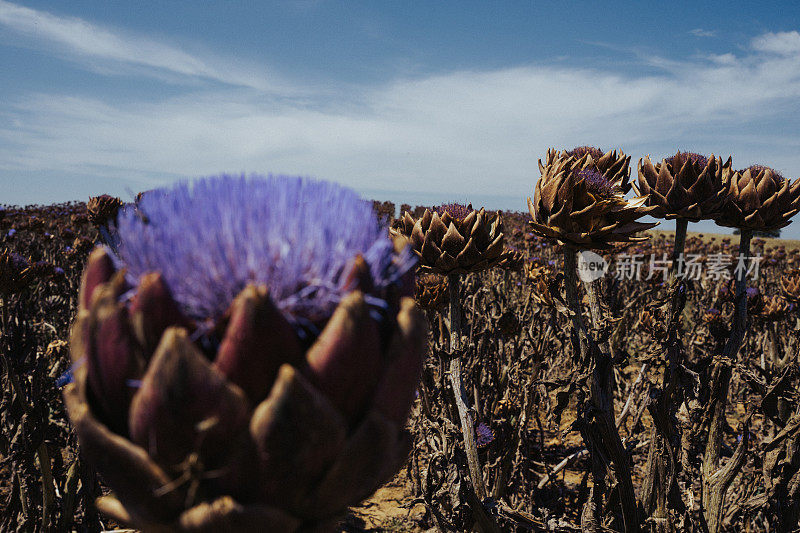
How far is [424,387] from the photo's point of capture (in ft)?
9.68

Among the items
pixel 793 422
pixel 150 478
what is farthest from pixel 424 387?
pixel 150 478

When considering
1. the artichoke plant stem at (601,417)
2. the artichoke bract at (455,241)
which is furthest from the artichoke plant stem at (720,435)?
the artichoke bract at (455,241)

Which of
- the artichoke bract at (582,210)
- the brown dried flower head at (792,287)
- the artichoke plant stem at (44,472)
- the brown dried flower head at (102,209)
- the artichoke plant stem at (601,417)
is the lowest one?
the artichoke plant stem at (44,472)

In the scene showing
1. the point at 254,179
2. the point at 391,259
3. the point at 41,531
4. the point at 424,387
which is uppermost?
the point at 254,179

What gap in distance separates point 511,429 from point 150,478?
8.33 ft

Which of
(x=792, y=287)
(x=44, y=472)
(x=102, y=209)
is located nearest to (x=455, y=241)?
(x=44, y=472)

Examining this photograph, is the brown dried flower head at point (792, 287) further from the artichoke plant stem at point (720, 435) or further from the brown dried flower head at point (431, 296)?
the brown dried flower head at point (431, 296)

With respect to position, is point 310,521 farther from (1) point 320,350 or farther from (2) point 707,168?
(2) point 707,168

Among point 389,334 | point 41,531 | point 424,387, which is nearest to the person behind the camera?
point 389,334

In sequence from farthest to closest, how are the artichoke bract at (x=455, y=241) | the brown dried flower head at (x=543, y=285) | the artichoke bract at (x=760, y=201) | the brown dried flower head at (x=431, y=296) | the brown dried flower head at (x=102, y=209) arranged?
1. the brown dried flower head at (x=102, y=209)
2. the brown dried flower head at (x=431, y=296)
3. the artichoke bract at (x=760, y=201)
4. the brown dried flower head at (x=543, y=285)
5. the artichoke bract at (x=455, y=241)

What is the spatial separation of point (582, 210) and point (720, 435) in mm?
1488

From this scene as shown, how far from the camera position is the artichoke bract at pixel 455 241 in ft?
7.25

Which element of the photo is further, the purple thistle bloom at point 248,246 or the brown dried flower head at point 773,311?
the brown dried flower head at point 773,311

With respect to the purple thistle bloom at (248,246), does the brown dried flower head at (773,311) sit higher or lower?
lower
